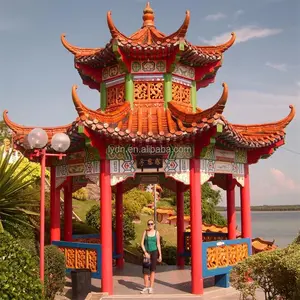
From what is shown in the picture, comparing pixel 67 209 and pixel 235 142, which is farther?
pixel 67 209

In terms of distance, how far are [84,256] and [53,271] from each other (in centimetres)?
132

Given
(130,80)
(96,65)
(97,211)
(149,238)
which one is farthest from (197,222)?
(97,211)

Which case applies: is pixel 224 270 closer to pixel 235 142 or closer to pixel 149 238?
pixel 149 238

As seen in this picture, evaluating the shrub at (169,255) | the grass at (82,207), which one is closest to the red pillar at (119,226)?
the shrub at (169,255)

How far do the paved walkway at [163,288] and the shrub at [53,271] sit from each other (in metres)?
0.76

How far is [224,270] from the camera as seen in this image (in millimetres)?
10523

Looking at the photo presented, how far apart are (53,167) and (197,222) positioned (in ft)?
14.5

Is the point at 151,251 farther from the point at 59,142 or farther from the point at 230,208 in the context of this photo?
the point at 230,208

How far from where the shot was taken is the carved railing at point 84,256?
33.3 feet

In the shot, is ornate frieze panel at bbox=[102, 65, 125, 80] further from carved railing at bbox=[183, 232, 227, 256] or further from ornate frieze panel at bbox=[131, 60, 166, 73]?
carved railing at bbox=[183, 232, 227, 256]

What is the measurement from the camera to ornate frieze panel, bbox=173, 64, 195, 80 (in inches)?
463

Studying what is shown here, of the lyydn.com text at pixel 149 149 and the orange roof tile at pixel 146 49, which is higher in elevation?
the orange roof tile at pixel 146 49

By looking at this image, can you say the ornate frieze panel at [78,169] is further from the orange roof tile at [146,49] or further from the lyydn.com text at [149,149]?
the orange roof tile at [146,49]

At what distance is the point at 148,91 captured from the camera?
11508 mm
